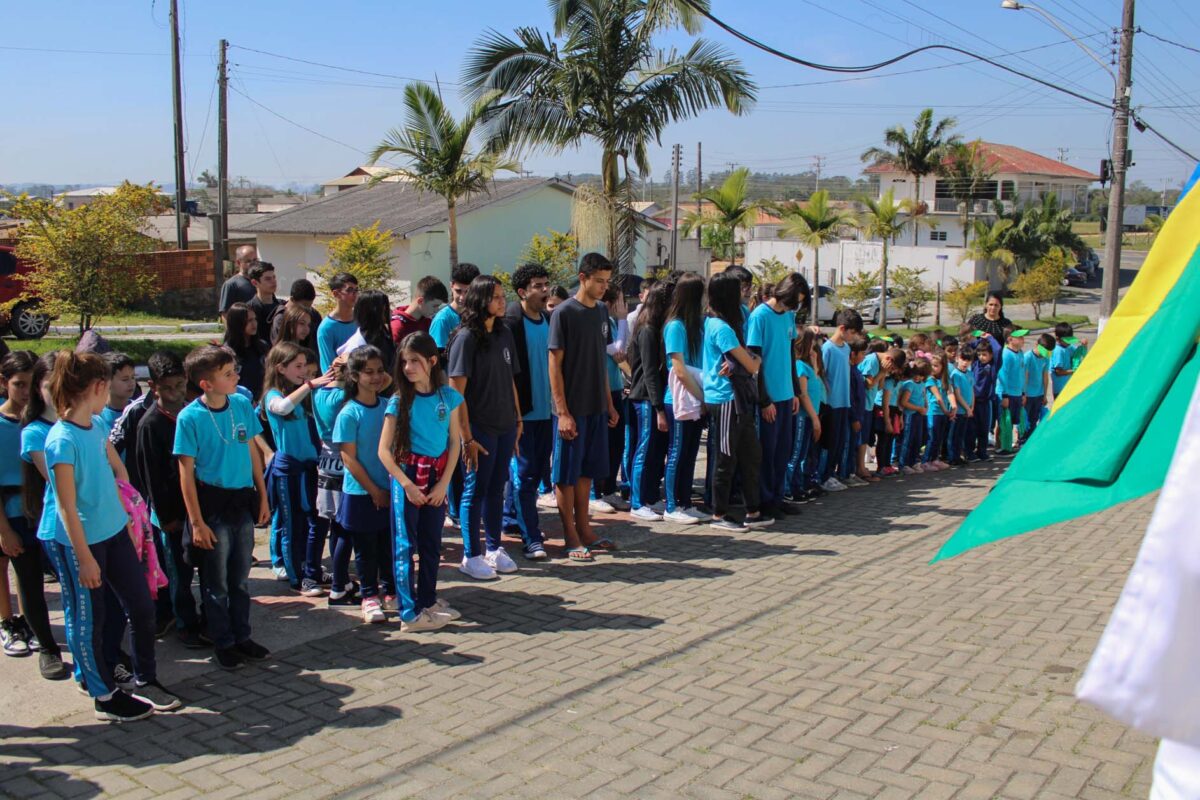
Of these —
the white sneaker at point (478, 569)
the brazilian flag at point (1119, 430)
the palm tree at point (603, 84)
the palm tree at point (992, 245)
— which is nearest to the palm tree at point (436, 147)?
the palm tree at point (603, 84)

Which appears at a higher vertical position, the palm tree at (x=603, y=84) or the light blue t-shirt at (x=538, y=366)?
the palm tree at (x=603, y=84)

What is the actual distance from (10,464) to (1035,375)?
1124 cm

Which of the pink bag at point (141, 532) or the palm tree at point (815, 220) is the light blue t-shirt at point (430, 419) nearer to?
the pink bag at point (141, 532)

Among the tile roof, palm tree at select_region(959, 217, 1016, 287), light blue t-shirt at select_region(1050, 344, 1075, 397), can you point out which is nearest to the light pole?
light blue t-shirt at select_region(1050, 344, 1075, 397)

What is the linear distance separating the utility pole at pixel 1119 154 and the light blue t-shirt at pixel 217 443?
59.7ft

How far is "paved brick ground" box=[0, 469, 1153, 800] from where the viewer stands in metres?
4.27

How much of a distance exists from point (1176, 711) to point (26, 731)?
471 centimetres

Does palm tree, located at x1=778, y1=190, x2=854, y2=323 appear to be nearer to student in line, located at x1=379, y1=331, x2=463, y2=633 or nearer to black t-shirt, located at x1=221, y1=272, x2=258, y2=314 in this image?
black t-shirt, located at x1=221, y1=272, x2=258, y2=314

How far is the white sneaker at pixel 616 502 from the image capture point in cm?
908

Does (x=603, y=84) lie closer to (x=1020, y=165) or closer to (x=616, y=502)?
(x=616, y=502)

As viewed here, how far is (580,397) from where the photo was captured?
7.59m

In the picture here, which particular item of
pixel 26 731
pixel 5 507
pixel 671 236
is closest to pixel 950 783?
pixel 26 731

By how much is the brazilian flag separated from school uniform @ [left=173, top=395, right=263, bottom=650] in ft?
13.0

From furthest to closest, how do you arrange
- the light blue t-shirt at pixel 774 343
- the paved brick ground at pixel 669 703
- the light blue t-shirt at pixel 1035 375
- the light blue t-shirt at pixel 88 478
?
the light blue t-shirt at pixel 1035 375 < the light blue t-shirt at pixel 774 343 < the light blue t-shirt at pixel 88 478 < the paved brick ground at pixel 669 703
